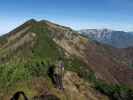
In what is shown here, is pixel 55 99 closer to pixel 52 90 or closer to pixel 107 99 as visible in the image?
pixel 52 90

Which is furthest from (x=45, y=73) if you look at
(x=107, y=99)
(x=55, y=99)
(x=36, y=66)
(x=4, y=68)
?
(x=55, y=99)

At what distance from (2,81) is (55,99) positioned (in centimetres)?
6975

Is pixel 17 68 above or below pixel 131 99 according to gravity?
above

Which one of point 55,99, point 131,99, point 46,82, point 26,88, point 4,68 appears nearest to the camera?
point 55,99

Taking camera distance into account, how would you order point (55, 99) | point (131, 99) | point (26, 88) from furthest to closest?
point (131, 99) → point (26, 88) → point (55, 99)

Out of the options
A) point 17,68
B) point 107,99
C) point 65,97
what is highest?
point 17,68

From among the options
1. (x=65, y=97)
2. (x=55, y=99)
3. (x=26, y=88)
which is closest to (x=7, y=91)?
(x=26, y=88)

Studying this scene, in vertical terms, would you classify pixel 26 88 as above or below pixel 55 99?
below

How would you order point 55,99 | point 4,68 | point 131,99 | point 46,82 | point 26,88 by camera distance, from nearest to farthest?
Answer: point 55,99 → point 26,88 → point 46,82 → point 4,68 → point 131,99

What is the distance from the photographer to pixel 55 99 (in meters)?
66.9

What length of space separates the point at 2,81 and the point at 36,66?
24.2m

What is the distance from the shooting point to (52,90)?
380ft

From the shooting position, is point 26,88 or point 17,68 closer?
point 26,88

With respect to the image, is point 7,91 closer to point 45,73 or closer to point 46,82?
point 46,82
